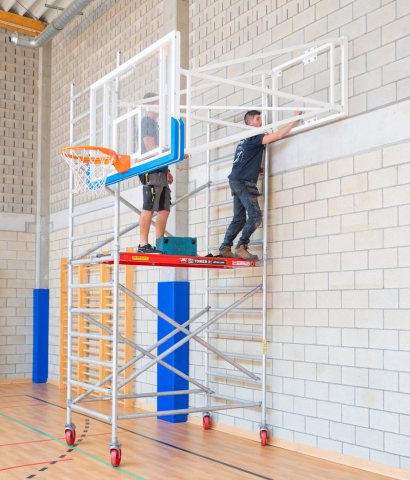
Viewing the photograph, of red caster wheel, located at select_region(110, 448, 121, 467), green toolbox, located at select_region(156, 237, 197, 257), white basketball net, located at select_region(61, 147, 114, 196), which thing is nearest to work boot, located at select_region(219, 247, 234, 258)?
green toolbox, located at select_region(156, 237, 197, 257)

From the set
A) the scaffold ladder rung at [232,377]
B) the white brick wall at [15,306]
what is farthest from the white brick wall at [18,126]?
the scaffold ladder rung at [232,377]

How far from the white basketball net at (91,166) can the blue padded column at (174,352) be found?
1841mm

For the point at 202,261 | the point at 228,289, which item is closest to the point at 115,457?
the point at 202,261

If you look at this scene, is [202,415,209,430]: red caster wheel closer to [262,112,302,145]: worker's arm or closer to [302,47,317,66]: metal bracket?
[262,112,302,145]: worker's arm

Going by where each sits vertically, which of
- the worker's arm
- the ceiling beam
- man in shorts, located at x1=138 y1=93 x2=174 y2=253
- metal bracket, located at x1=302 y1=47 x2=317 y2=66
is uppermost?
the ceiling beam

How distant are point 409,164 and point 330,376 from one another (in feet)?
6.62

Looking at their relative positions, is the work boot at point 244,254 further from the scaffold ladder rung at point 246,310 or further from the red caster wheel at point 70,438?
the red caster wheel at point 70,438

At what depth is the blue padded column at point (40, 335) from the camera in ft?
35.8

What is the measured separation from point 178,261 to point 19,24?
7424 millimetres

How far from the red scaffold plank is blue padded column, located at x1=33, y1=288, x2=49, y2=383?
5.81 m

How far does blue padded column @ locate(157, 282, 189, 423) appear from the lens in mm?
7078

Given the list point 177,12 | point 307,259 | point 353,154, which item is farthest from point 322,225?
point 177,12

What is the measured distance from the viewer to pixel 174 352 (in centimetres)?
709

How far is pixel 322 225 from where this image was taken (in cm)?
558
